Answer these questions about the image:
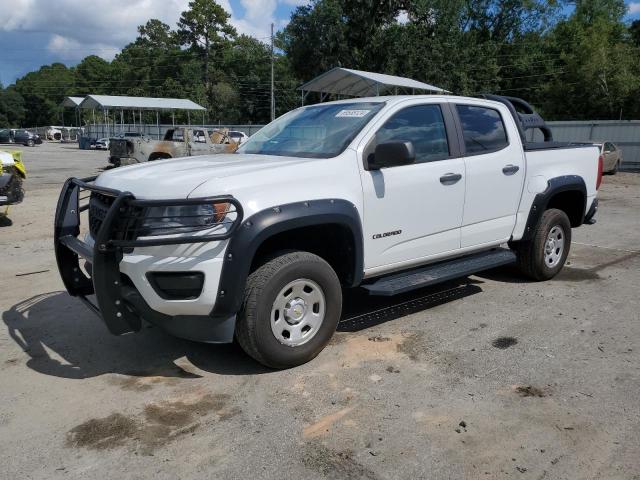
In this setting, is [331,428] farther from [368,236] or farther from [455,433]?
[368,236]

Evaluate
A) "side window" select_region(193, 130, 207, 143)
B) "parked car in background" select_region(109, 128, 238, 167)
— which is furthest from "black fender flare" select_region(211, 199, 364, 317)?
"side window" select_region(193, 130, 207, 143)

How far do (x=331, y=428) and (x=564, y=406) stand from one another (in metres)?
1.47

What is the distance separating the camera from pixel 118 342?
14.7 feet

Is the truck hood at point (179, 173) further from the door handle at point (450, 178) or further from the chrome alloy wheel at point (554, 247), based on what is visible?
the chrome alloy wheel at point (554, 247)

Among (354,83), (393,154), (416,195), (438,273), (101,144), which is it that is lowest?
(438,273)

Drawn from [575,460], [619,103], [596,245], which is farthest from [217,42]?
[575,460]

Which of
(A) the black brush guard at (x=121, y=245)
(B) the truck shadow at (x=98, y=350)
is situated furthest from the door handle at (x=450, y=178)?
(B) the truck shadow at (x=98, y=350)

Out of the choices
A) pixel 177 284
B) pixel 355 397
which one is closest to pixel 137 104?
pixel 177 284

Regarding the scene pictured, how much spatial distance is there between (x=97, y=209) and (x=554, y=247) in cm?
473

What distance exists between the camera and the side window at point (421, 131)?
4.43m

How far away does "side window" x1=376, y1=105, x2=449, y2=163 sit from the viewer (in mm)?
4434

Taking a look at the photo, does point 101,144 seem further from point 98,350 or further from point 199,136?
point 98,350

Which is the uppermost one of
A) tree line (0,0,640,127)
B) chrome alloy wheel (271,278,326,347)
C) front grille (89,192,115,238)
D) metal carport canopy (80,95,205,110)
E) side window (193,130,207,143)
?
tree line (0,0,640,127)

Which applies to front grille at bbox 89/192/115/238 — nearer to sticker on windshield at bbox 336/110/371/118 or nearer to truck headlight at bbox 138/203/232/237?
truck headlight at bbox 138/203/232/237
